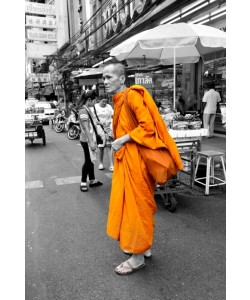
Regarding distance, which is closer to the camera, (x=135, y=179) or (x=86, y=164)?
(x=135, y=179)

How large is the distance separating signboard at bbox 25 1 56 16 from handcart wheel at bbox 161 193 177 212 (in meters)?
17.2

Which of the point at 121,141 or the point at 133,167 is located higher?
the point at 121,141

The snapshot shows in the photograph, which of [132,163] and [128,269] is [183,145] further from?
[128,269]

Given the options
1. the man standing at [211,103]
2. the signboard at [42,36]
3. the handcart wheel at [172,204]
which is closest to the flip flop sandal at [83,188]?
the handcart wheel at [172,204]

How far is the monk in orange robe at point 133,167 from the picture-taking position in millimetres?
2613

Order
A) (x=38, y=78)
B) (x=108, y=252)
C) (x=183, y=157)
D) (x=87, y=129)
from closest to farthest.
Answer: (x=108, y=252) → (x=183, y=157) → (x=87, y=129) → (x=38, y=78)

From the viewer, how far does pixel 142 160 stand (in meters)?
2.69

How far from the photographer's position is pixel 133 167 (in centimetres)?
Answer: 266

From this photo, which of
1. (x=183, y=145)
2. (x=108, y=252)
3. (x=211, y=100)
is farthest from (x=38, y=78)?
(x=108, y=252)

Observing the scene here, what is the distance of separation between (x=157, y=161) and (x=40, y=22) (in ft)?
67.0

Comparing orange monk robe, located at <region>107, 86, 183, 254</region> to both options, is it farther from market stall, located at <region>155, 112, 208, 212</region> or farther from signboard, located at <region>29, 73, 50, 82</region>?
signboard, located at <region>29, 73, 50, 82</region>

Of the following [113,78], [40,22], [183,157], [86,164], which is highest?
[40,22]

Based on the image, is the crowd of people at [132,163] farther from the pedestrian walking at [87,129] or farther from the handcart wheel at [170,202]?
the pedestrian walking at [87,129]

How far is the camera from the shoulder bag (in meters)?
2.63
